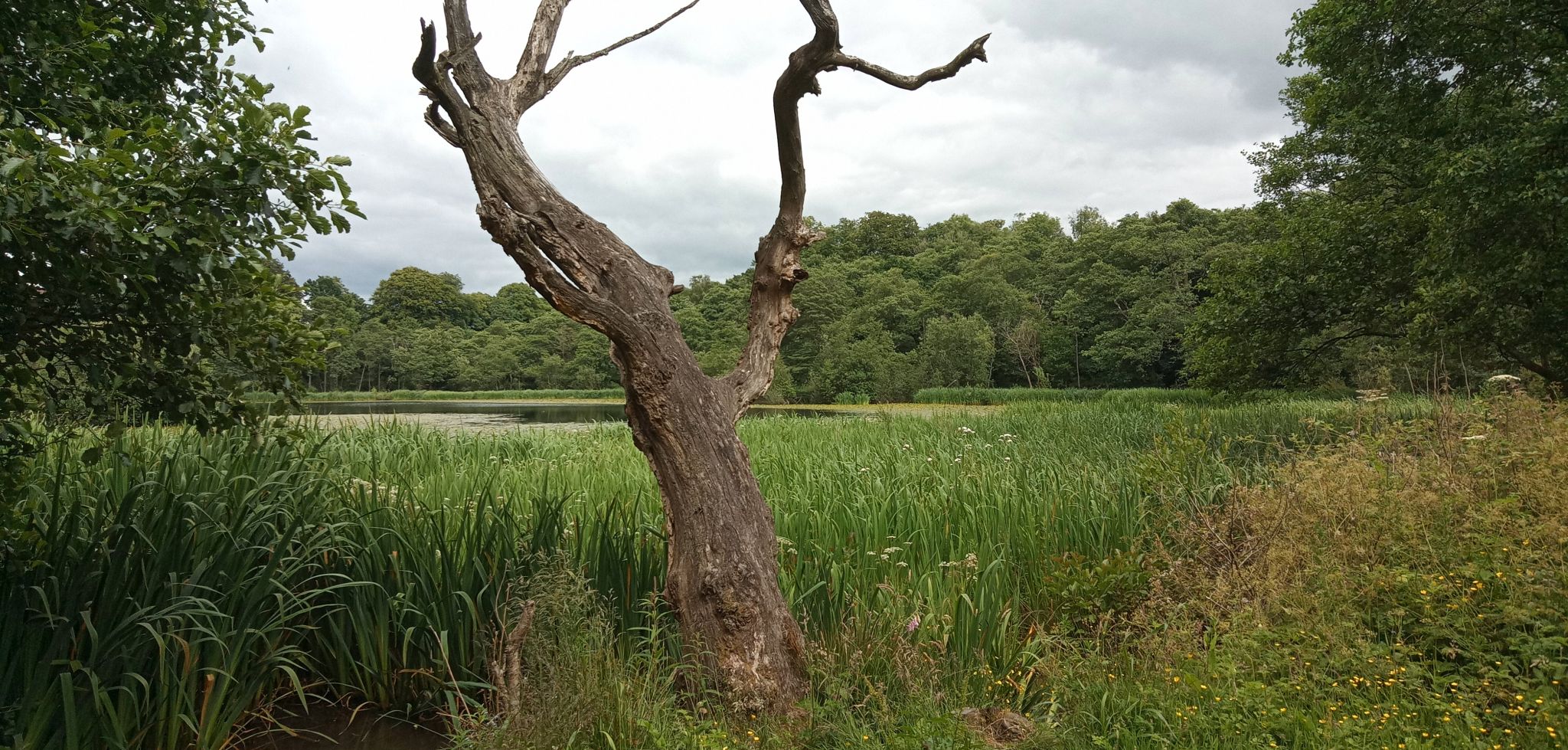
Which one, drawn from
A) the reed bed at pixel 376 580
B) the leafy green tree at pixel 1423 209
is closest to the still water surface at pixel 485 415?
the reed bed at pixel 376 580

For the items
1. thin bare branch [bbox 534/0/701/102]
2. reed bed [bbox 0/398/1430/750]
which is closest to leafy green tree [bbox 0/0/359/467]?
reed bed [bbox 0/398/1430/750]

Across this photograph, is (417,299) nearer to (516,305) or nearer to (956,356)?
(516,305)

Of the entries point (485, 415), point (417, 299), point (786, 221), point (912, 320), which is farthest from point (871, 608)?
point (417, 299)

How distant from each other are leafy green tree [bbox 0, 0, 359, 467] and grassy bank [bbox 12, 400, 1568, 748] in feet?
1.93

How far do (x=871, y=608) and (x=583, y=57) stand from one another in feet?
10.2

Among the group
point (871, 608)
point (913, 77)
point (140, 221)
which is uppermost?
point (913, 77)

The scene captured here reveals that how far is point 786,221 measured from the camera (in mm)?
3762

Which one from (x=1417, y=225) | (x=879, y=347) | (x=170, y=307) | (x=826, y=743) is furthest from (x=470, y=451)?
(x=879, y=347)

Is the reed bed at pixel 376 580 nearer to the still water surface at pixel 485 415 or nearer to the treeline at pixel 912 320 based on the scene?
the still water surface at pixel 485 415

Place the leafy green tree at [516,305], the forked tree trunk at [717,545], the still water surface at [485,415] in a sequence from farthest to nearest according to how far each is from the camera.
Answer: the leafy green tree at [516,305] → the still water surface at [485,415] → the forked tree trunk at [717,545]

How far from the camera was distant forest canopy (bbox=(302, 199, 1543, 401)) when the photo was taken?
47688mm

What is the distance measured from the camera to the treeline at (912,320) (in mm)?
47875

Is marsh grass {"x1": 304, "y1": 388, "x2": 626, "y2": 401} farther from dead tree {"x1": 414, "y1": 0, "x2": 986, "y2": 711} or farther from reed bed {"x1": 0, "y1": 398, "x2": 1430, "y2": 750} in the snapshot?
dead tree {"x1": 414, "y1": 0, "x2": 986, "y2": 711}

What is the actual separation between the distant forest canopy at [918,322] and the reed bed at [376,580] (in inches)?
1030
